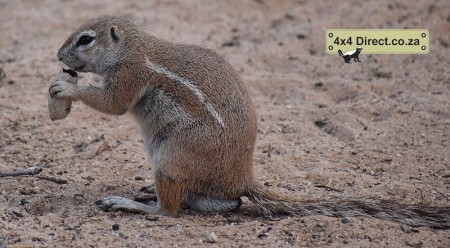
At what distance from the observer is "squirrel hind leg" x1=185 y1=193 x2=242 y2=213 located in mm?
4516

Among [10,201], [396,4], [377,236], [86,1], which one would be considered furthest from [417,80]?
[86,1]

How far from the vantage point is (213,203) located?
178 inches

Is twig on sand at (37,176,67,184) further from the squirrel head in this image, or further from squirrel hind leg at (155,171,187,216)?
squirrel hind leg at (155,171,187,216)

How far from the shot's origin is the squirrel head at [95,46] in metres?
4.88

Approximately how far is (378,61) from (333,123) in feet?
5.50

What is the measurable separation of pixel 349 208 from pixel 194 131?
3.48ft

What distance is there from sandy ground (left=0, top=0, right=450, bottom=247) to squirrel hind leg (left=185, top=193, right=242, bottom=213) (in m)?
0.07

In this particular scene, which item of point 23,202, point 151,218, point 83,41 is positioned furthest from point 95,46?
point 151,218

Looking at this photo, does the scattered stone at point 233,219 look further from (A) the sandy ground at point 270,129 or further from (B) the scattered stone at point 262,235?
(B) the scattered stone at point 262,235

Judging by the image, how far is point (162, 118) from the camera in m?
4.53

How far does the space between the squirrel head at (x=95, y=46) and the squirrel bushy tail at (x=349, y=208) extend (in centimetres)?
137

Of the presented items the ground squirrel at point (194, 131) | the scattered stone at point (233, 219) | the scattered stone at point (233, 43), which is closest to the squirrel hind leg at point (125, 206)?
the ground squirrel at point (194, 131)

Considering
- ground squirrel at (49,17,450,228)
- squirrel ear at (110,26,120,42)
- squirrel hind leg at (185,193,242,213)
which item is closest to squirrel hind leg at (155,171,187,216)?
ground squirrel at (49,17,450,228)

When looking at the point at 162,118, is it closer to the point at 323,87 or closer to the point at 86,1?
the point at 323,87
